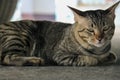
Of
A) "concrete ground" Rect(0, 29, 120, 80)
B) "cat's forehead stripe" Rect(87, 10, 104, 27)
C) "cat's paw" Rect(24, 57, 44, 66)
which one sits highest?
"cat's forehead stripe" Rect(87, 10, 104, 27)

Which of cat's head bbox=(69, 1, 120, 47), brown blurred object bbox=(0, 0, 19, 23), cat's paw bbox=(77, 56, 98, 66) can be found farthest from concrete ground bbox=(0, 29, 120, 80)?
brown blurred object bbox=(0, 0, 19, 23)

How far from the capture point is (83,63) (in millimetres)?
1597

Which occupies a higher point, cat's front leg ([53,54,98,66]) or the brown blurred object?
the brown blurred object

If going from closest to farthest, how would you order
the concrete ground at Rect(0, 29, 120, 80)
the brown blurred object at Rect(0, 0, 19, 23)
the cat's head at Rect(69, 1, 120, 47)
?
1. the concrete ground at Rect(0, 29, 120, 80)
2. the cat's head at Rect(69, 1, 120, 47)
3. the brown blurred object at Rect(0, 0, 19, 23)

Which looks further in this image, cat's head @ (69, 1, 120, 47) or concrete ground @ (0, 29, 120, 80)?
cat's head @ (69, 1, 120, 47)

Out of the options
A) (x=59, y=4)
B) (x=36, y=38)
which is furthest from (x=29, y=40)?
(x=59, y=4)

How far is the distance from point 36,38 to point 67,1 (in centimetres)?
137

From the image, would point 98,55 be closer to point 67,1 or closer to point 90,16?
point 90,16

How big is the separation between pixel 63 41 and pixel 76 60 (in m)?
0.16

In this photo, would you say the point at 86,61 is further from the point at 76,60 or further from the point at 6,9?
the point at 6,9

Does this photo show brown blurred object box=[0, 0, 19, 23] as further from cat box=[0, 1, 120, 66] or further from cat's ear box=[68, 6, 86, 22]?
cat's ear box=[68, 6, 86, 22]

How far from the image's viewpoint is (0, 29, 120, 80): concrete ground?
1.40 metres

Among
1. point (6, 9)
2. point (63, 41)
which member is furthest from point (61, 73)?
point (6, 9)

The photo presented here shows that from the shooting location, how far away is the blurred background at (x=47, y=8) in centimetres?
270
